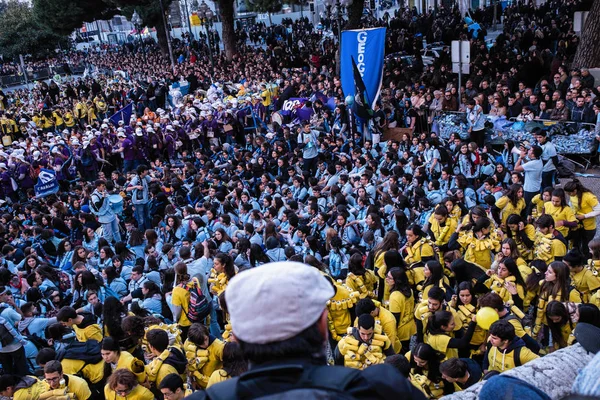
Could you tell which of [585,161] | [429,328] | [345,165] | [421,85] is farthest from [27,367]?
[421,85]

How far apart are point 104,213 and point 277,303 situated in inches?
399

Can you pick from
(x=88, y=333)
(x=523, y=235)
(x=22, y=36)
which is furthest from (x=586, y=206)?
(x=22, y=36)

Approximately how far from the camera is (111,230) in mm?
11148

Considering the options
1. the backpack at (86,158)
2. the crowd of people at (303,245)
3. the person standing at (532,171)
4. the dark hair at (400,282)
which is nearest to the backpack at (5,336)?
the crowd of people at (303,245)

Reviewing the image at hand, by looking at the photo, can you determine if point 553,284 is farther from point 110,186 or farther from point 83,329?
point 110,186

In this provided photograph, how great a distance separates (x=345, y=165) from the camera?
11625 mm

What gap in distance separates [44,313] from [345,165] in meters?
6.14

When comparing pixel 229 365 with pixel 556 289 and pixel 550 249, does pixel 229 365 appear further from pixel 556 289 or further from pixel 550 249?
pixel 550 249

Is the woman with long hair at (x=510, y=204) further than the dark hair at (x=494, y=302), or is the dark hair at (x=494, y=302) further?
the woman with long hair at (x=510, y=204)

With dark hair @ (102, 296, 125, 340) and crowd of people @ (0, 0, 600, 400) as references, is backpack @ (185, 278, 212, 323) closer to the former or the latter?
crowd of people @ (0, 0, 600, 400)

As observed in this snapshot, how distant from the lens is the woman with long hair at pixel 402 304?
5797 mm

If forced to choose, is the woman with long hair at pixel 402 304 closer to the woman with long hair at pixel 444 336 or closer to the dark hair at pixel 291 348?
the woman with long hair at pixel 444 336

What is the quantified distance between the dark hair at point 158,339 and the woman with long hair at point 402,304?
2.13m

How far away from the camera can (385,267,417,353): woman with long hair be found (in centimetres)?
580
